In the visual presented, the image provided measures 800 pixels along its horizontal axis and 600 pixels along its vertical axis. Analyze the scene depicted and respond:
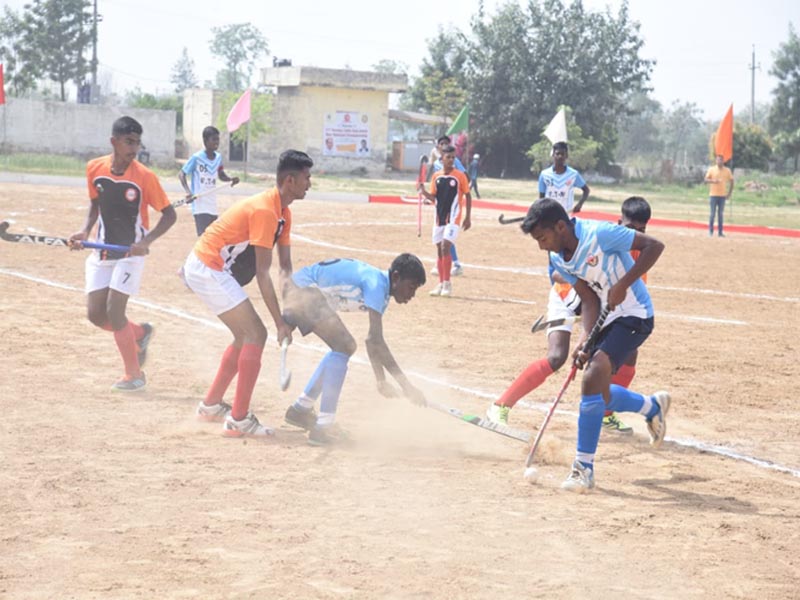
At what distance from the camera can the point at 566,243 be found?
668 centimetres

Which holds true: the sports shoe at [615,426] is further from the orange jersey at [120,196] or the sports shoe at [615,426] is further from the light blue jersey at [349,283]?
the orange jersey at [120,196]

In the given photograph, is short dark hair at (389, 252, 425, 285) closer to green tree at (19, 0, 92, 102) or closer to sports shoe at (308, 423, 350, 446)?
sports shoe at (308, 423, 350, 446)

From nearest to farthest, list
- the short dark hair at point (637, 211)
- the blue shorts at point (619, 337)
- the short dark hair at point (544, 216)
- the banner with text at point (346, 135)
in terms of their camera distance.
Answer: the short dark hair at point (544, 216), the blue shorts at point (619, 337), the short dark hair at point (637, 211), the banner with text at point (346, 135)

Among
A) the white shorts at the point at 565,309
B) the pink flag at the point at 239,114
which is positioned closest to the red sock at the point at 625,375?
the white shorts at the point at 565,309

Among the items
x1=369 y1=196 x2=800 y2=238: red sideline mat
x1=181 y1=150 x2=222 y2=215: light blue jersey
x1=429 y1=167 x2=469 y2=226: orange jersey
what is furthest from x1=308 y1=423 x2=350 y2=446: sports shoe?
x1=369 y1=196 x2=800 y2=238: red sideline mat

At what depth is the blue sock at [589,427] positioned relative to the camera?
265 inches

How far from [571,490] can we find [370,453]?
1.45 meters

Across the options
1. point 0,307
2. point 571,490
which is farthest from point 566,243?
point 0,307

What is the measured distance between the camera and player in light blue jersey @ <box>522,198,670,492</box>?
261 inches

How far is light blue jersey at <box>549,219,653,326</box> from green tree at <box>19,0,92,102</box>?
71.0m

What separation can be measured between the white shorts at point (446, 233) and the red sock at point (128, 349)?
7118 millimetres

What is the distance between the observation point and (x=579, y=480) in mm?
6703

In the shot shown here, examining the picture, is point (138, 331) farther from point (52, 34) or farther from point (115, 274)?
point (52, 34)

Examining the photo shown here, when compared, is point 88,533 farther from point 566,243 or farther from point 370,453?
point 566,243
